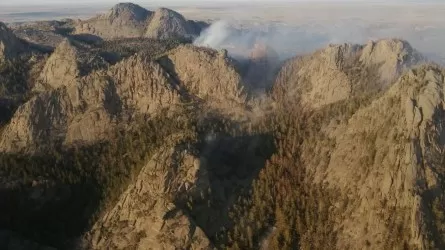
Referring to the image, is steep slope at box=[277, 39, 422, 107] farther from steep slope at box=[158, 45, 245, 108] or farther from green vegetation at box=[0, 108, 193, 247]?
green vegetation at box=[0, 108, 193, 247]

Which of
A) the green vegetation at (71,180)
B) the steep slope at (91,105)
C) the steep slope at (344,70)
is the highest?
Answer: the steep slope at (344,70)

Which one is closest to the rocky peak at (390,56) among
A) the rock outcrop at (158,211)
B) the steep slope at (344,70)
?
the steep slope at (344,70)

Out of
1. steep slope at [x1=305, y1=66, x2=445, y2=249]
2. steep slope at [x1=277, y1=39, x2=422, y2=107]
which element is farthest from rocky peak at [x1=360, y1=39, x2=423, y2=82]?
steep slope at [x1=305, y1=66, x2=445, y2=249]

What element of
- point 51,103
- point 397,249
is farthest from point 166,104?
point 397,249

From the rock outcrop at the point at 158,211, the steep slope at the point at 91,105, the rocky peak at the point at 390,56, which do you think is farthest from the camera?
the rocky peak at the point at 390,56

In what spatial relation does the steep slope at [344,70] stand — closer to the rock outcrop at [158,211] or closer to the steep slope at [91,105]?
the steep slope at [91,105]

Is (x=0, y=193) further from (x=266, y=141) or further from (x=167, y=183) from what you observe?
(x=266, y=141)

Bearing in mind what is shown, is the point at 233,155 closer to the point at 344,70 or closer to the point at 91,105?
the point at 344,70
